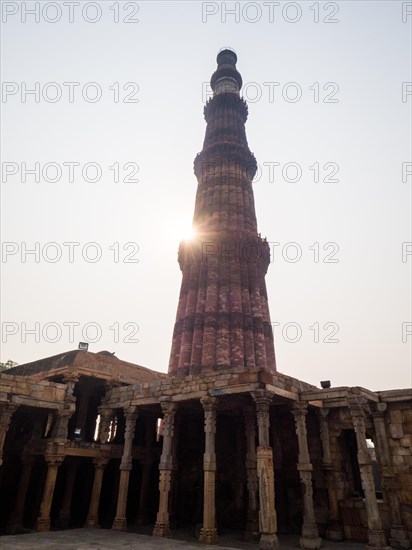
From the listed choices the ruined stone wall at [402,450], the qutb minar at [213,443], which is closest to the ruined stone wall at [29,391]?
the qutb minar at [213,443]

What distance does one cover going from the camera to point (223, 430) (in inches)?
689

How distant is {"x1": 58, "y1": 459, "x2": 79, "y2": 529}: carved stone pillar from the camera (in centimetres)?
1548

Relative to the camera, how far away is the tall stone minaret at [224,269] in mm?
21953

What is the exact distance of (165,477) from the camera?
13.3m

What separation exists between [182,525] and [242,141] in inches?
954

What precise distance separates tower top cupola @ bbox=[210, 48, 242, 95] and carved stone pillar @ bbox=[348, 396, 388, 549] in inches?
1075

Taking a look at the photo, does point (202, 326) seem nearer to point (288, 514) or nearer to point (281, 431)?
point (281, 431)

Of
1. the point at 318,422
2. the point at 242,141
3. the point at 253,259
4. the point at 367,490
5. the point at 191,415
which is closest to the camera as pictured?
the point at 367,490

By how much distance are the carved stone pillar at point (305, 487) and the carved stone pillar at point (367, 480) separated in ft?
5.23

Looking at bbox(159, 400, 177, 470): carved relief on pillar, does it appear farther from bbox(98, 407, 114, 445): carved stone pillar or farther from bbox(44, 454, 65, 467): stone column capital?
bbox(44, 454, 65, 467): stone column capital

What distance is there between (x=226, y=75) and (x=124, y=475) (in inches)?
1192

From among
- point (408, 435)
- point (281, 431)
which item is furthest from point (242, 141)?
point (408, 435)

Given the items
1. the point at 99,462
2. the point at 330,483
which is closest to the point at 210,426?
the point at 330,483

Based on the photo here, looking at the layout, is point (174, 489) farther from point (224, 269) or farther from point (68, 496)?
point (224, 269)
